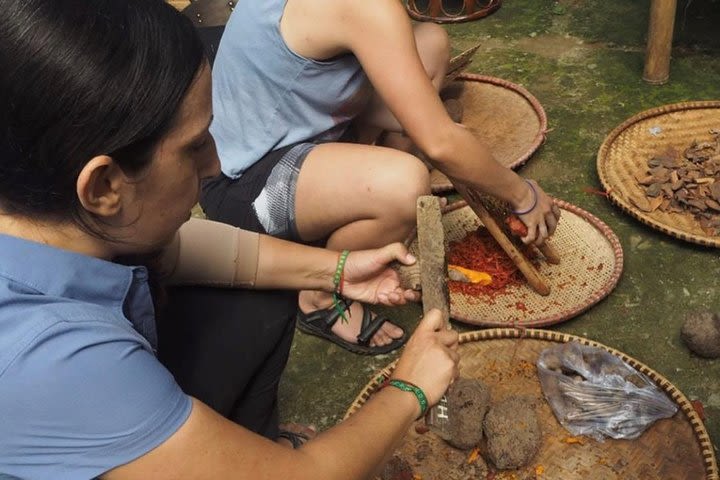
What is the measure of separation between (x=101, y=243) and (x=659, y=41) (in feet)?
11.2

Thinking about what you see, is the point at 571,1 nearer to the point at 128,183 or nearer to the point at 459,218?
the point at 459,218

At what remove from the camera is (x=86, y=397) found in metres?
1.16


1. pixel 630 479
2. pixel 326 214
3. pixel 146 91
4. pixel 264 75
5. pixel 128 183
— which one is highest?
pixel 146 91

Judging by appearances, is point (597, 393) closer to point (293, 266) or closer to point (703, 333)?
point (703, 333)

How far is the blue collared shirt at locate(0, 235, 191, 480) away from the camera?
1.13m

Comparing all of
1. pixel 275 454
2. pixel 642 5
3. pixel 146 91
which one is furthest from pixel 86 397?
pixel 642 5

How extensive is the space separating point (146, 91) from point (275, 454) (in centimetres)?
70

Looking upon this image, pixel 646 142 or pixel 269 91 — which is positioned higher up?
pixel 269 91

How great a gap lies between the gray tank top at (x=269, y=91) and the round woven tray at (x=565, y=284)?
0.77 metres

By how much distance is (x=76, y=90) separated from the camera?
1106mm

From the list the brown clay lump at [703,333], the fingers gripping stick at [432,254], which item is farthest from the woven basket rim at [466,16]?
the fingers gripping stick at [432,254]

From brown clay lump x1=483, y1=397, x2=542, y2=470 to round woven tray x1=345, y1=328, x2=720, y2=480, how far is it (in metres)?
0.06

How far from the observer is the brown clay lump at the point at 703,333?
2.36 m

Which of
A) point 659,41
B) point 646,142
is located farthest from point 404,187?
point 659,41
